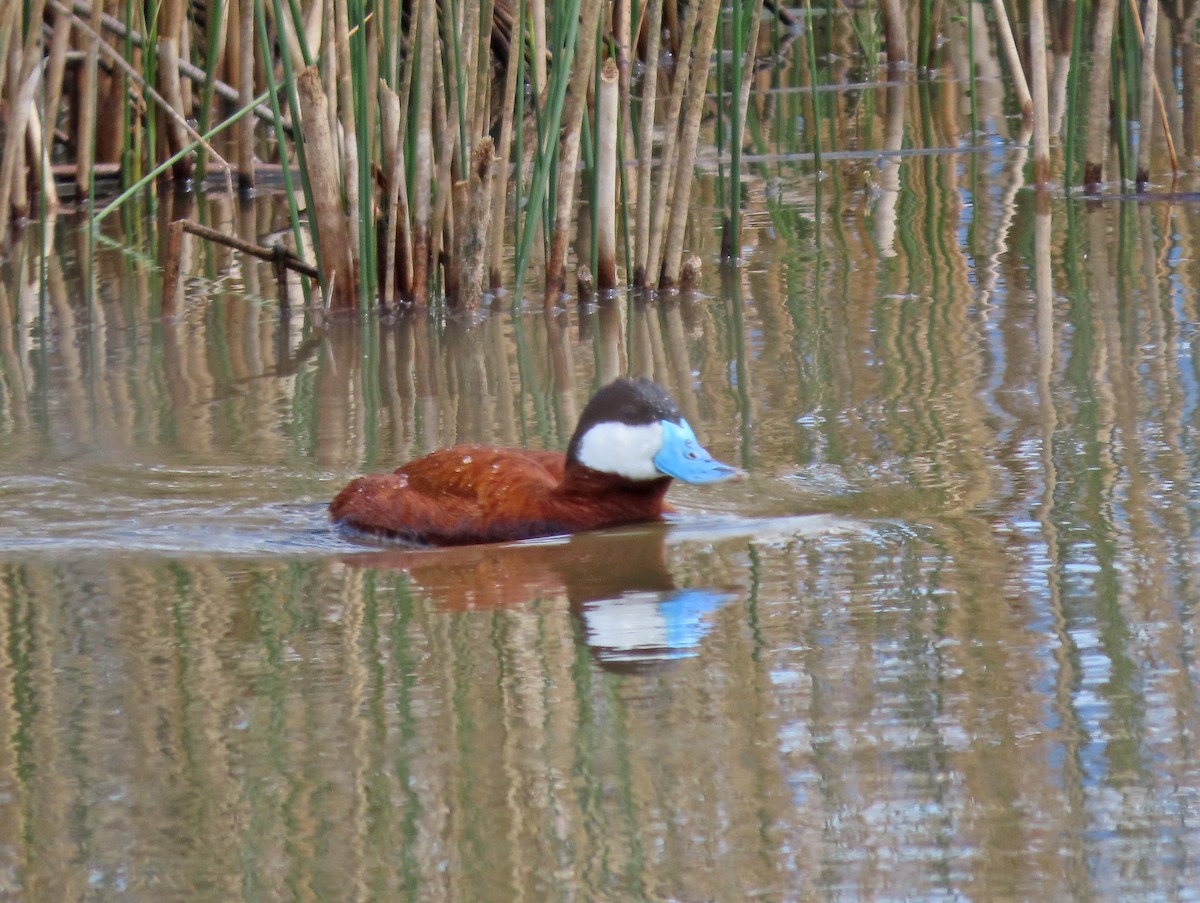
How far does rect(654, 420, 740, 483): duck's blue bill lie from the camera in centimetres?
443

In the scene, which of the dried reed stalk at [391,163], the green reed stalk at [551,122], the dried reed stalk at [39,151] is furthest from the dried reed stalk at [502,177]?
the dried reed stalk at [39,151]

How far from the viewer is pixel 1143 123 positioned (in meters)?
8.17

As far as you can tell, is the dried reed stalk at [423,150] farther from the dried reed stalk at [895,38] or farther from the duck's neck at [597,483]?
the dried reed stalk at [895,38]

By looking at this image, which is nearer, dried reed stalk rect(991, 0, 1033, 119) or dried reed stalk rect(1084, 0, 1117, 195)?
dried reed stalk rect(1084, 0, 1117, 195)

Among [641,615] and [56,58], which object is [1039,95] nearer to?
[56,58]

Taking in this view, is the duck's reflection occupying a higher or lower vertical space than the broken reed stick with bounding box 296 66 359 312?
lower

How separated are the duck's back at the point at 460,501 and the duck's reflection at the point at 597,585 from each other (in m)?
0.05

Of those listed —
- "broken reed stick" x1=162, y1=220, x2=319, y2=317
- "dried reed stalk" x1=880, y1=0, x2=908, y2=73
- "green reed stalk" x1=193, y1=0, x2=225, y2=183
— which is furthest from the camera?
"dried reed stalk" x1=880, y1=0, x2=908, y2=73

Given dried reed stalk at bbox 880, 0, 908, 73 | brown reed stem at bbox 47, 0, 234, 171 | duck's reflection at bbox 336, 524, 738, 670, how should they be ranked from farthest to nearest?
dried reed stalk at bbox 880, 0, 908, 73 → brown reed stem at bbox 47, 0, 234, 171 → duck's reflection at bbox 336, 524, 738, 670

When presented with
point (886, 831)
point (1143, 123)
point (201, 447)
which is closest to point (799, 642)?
point (886, 831)

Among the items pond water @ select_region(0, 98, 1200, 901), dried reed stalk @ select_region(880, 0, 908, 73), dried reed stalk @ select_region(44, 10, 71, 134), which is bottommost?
pond water @ select_region(0, 98, 1200, 901)

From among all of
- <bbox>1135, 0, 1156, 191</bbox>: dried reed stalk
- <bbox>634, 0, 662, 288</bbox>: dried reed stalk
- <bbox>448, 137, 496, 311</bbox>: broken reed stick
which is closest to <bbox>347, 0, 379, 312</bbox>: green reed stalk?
<bbox>448, 137, 496, 311</bbox>: broken reed stick

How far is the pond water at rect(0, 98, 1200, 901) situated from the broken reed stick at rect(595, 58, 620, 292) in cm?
26

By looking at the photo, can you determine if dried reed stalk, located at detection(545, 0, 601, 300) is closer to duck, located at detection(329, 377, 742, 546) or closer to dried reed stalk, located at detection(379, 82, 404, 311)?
dried reed stalk, located at detection(379, 82, 404, 311)
